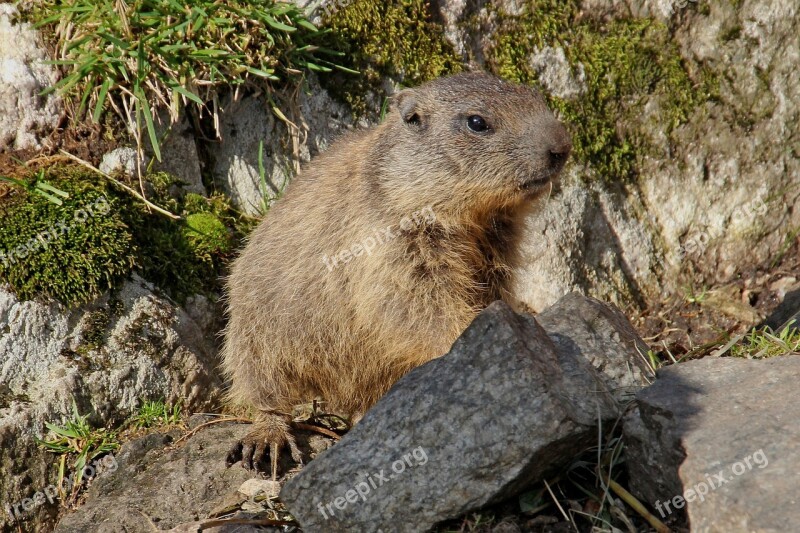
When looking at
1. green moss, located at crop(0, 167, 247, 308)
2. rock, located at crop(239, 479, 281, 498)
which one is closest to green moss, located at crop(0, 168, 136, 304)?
green moss, located at crop(0, 167, 247, 308)

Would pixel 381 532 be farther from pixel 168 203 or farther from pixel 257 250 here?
pixel 168 203

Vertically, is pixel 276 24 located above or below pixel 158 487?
above

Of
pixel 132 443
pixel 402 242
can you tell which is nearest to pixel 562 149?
pixel 402 242

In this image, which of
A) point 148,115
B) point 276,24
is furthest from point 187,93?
point 276,24

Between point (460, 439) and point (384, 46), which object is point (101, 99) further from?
point (460, 439)

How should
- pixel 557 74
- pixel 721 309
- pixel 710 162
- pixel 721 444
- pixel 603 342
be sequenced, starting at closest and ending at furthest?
pixel 721 444
pixel 603 342
pixel 721 309
pixel 557 74
pixel 710 162

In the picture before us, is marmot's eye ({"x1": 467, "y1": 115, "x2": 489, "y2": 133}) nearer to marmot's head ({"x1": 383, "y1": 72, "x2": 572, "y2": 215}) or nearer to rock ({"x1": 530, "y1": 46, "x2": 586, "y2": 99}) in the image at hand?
marmot's head ({"x1": 383, "y1": 72, "x2": 572, "y2": 215})

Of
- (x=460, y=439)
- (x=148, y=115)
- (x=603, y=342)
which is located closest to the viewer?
(x=460, y=439)
